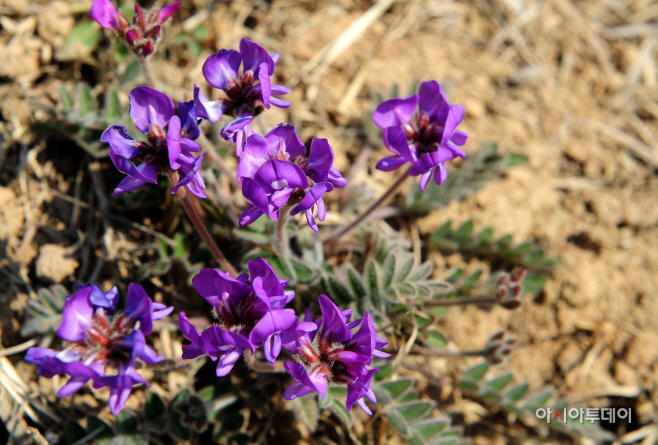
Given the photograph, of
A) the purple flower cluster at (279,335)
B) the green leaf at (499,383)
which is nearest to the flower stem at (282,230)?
the purple flower cluster at (279,335)

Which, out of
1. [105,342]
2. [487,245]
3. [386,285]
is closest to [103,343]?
[105,342]

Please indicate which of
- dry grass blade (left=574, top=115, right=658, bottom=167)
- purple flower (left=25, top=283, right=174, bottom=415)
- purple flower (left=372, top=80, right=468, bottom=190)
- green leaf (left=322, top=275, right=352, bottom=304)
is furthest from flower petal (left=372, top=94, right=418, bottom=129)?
dry grass blade (left=574, top=115, right=658, bottom=167)

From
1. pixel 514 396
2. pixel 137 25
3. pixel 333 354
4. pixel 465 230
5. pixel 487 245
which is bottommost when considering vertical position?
pixel 514 396

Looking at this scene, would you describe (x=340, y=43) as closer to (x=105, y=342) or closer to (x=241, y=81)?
(x=241, y=81)

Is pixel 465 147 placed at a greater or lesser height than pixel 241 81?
lesser

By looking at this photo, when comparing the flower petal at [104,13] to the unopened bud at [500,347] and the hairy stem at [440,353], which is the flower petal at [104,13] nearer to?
the hairy stem at [440,353]

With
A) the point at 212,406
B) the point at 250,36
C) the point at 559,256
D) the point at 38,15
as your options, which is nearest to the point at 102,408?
the point at 212,406

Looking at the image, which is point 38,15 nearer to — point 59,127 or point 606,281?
point 59,127
